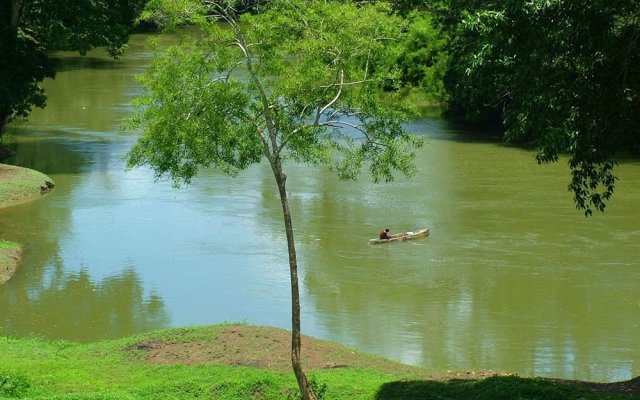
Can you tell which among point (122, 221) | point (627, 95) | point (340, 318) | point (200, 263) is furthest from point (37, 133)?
point (627, 95)

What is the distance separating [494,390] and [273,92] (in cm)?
451

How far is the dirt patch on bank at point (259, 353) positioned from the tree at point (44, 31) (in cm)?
1850

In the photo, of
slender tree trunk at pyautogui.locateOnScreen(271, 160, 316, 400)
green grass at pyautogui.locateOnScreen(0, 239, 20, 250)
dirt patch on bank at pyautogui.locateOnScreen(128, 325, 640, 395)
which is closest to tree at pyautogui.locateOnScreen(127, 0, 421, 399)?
slender tree trunk at pyautogui.locateOnScreen(271, 160, 316, 400)

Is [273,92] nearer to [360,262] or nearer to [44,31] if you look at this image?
[360,262]

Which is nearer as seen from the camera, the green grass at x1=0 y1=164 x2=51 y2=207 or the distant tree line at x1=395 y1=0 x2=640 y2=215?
the distant tree line at x1=395 y1=0 x2=640 y2=215

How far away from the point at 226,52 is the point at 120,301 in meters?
9.94

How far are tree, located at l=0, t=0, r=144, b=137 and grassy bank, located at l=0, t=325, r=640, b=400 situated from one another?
18278mm

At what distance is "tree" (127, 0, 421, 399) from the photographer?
12.7 m

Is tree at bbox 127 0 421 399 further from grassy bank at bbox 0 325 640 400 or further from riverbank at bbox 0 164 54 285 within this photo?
riverbank at bbox 0 164 54 285

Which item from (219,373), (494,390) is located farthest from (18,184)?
(494,390)

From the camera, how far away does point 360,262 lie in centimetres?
2462

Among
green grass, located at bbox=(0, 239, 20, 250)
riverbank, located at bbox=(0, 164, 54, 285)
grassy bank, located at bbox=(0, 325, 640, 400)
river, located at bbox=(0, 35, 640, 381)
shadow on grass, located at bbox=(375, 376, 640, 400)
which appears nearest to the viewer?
shadow on grass, located at bbox=(375, 376, 640, 400)

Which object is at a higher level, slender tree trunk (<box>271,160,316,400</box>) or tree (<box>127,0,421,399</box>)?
tree (<box>127,0,421,399</box>)

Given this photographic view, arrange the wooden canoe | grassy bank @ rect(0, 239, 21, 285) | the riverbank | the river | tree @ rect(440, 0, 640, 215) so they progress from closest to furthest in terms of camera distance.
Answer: tree @ rect(440, 0, 640, 215) → the river → grassy bank @ rect(0, 239, 21, 285) → the wooden canoe → the riverbank
